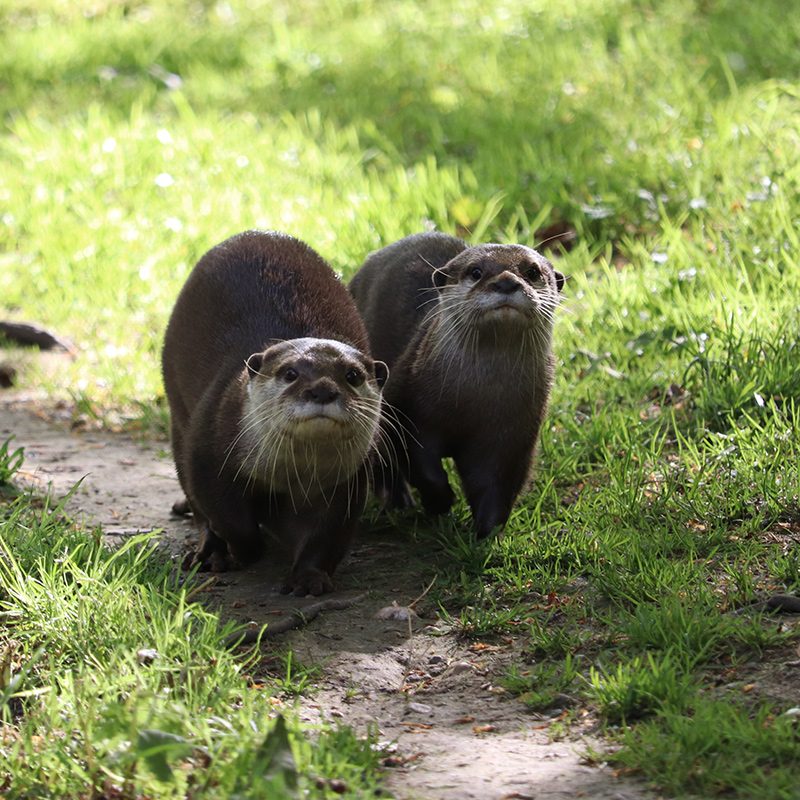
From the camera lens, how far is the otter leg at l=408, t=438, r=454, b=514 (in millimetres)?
3826

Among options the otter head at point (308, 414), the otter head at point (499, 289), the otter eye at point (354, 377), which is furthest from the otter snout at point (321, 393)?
the otter head at point (499, 289)

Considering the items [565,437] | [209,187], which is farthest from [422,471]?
[209,187]

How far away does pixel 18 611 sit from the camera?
295 centimetres

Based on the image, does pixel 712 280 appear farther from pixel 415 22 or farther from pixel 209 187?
pixel 415 22

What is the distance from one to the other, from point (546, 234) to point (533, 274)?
2107mm

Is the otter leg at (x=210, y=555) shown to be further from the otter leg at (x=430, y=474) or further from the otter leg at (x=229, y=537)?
the otter leg at (x=430, y=474)

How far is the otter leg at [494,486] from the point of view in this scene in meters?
3.77

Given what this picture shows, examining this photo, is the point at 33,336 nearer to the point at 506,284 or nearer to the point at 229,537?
the point at 229,537

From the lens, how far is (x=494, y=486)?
3.78 metres

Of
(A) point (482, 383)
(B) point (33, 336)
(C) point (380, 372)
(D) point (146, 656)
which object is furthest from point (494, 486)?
(B) point (33, 336)

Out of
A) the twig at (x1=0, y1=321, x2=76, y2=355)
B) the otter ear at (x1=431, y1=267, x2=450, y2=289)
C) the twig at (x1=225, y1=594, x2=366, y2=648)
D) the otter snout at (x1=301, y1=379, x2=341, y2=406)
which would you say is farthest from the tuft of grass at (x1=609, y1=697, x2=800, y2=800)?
the twig at (x1=0, y1=321, x2=76, y2=355)

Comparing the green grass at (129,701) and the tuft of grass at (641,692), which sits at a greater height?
the green grass at (129,701)

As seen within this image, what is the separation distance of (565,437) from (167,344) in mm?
1320

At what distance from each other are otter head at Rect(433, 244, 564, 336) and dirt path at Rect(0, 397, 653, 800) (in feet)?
2.37
